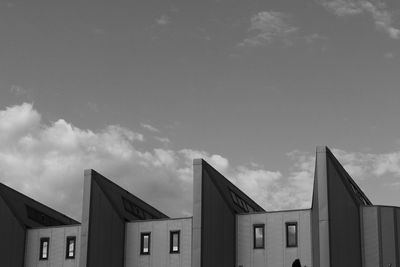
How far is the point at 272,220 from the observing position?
47500mm

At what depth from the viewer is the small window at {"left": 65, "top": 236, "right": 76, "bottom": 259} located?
53750 millimetres

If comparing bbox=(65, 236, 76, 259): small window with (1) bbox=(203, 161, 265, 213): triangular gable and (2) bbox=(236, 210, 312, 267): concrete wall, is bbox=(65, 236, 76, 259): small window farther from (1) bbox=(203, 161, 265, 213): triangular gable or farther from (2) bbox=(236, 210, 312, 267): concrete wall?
(2) bbox=(236, 210, 312, 267): concrete wall

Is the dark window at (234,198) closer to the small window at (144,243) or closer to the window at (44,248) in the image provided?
the small window at (144,243)

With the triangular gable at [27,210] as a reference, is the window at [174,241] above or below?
below

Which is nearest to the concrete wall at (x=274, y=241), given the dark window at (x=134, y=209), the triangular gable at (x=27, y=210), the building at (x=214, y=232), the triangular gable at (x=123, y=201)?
the building at (x=214, y=232)

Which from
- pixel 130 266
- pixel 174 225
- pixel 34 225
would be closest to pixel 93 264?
pixel 130 266

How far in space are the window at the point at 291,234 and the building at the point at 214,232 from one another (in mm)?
70

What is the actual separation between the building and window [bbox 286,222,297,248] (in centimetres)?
7

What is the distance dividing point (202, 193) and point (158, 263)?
24.6ft

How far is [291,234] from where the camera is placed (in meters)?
46.7

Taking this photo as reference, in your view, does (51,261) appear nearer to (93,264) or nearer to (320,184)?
(93,264)

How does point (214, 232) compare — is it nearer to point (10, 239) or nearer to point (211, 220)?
point (211, 220)

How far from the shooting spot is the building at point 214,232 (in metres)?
40.8

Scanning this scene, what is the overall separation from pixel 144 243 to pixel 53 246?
8.54 metres
